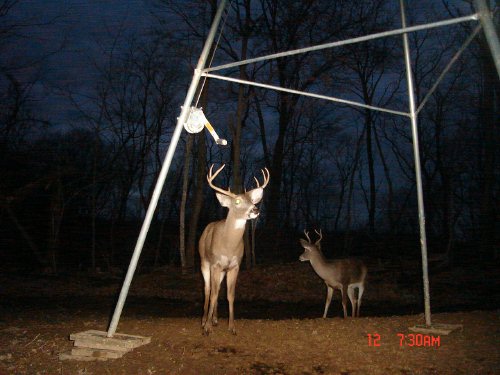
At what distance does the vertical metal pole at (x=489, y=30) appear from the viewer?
3582 mm

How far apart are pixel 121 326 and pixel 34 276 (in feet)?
35.7

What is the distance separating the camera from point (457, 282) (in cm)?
1720

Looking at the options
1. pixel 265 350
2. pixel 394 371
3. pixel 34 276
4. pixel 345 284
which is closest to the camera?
pixel 394 371

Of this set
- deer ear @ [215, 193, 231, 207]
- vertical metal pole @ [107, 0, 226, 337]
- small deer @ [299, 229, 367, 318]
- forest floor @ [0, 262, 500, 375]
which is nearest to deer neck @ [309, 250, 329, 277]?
small deer @ [299, 229, 367, 318]

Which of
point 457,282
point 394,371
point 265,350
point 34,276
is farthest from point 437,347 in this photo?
point 34,276

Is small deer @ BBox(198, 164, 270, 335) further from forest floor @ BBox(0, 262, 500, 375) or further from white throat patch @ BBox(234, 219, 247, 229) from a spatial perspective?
forest floor @ BBox(0, 262, 500, 375)

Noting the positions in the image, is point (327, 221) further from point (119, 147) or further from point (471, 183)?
point (119, 147)

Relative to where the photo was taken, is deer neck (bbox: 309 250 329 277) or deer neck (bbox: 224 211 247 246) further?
deer neck (bbox: 309 250 329 277)

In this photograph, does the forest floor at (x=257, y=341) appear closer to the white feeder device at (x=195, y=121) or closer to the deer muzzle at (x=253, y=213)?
the deer muzzle at (x=253, y=213)

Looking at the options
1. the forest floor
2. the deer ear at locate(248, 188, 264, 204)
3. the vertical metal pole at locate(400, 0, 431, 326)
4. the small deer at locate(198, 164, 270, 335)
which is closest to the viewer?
the forest floor
